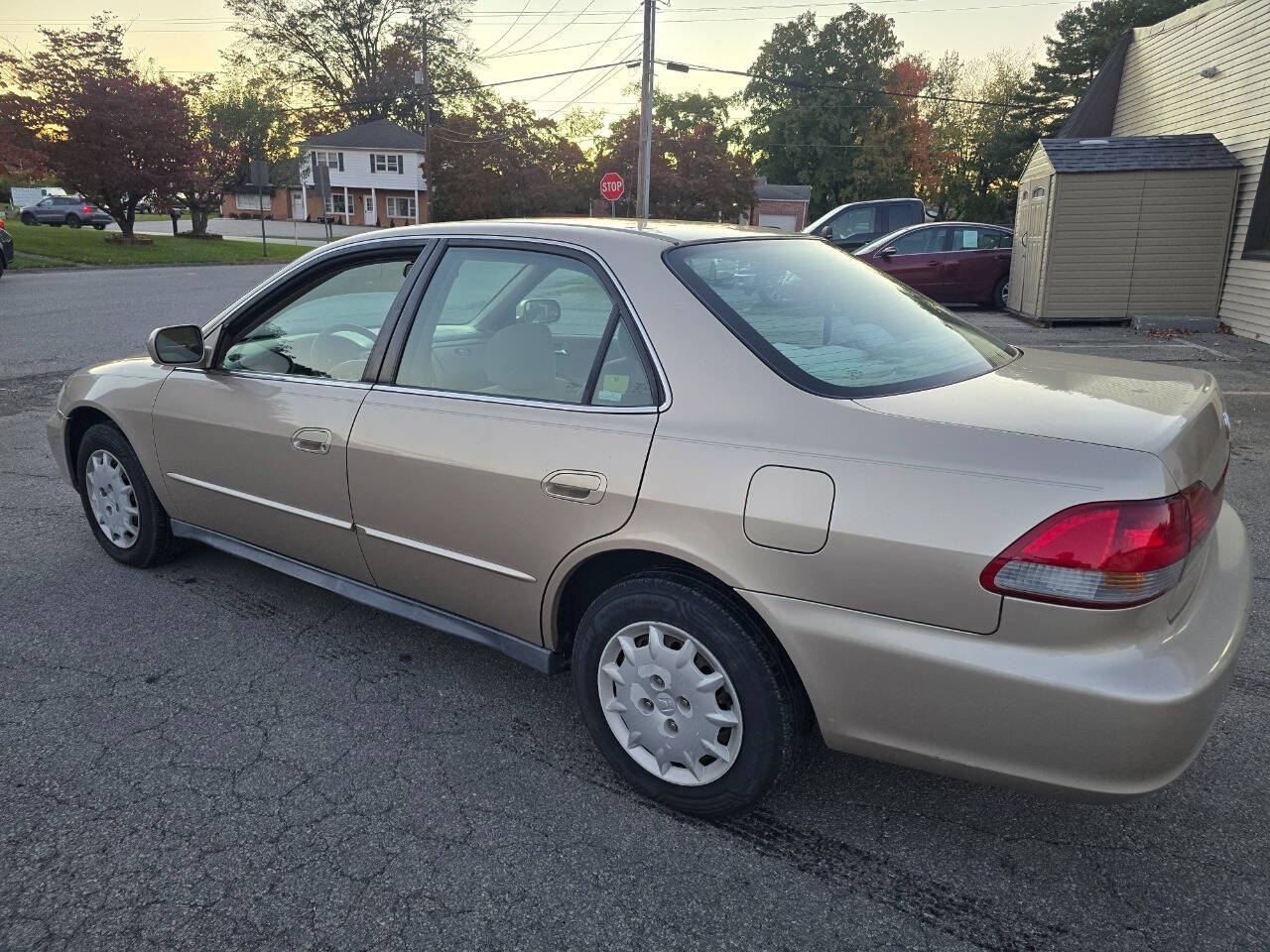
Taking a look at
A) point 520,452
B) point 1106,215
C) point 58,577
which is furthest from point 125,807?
point 1106,215

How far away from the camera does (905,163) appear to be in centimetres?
5625

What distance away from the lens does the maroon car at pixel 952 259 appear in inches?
609

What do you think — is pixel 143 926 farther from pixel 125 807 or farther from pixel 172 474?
pixel 172 474

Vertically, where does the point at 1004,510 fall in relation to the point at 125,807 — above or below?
above

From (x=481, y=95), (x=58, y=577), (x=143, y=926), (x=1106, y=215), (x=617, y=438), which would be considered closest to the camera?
(x=143, y=926)

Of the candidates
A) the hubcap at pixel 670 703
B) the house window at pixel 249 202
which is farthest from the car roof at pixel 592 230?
the house window at pixel 249 202

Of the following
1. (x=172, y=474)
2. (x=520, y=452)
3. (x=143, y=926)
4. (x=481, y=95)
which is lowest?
(x=143, y=926)

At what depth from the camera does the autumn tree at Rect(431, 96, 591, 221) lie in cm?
4844

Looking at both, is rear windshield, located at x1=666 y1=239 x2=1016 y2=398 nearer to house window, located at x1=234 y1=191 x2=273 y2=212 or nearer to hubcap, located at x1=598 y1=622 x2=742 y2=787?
hubcap, located at x1=598 y1=622 x2=742 y2=787

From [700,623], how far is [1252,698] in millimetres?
2160

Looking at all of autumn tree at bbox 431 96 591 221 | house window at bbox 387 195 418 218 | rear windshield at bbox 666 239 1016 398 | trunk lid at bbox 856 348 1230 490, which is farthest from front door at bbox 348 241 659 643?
house window at bbox 387 195 418 218

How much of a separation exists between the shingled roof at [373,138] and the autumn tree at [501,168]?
9.98 m

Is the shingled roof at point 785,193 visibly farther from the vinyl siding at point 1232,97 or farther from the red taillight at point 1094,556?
the red taillight at point 1094,556

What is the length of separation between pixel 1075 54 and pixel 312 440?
46815 millimetres
